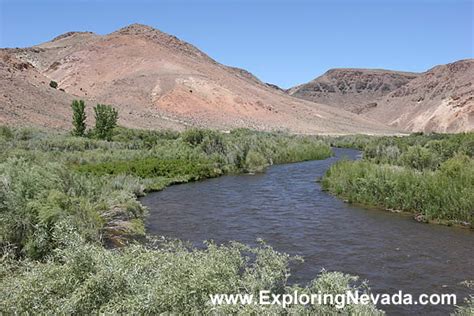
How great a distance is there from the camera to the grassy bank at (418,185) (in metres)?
13.8

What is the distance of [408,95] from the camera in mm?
115375

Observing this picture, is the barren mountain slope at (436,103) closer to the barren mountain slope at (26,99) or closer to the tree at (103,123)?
the tree at (103,123)

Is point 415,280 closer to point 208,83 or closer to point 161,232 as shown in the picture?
point 161,232

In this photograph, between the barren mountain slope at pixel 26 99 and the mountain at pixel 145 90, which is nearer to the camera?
the barren mountain slope at pixel 26 99

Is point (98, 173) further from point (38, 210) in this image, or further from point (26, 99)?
point (26, 99)

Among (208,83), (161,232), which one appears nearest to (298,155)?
(161,232)

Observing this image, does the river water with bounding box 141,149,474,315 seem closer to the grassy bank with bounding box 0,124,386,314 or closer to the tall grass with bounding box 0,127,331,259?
the grassy bank with bounding box 0,124,386,314

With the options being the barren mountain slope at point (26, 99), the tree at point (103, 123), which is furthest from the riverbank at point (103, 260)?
the barren mountain slope at point (26, 99)

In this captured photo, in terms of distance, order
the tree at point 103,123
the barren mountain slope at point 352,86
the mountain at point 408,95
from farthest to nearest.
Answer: the barren mountain slope at point 352,86 → the mountain at point 408,95 → the tree at point 103,123

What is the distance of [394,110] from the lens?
111562 mm

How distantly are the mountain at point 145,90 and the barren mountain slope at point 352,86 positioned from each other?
65.5 m

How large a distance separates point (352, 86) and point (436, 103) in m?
66.9

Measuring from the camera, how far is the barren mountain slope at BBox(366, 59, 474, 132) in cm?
7456

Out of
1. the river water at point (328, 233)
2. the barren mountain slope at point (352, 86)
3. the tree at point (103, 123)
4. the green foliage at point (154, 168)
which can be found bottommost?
the river water at point (328, 233)
